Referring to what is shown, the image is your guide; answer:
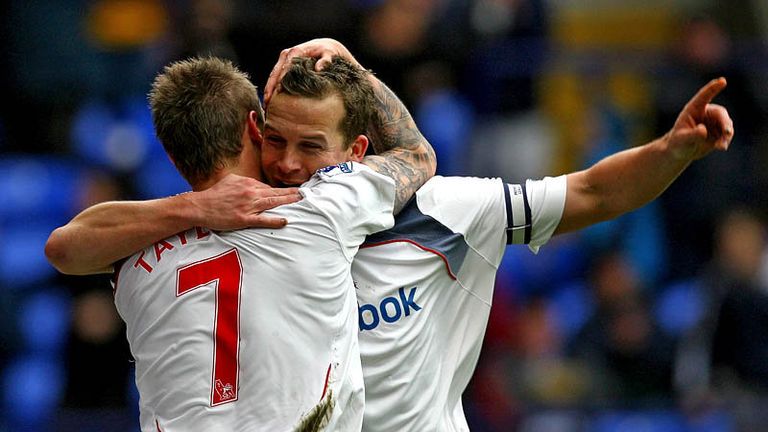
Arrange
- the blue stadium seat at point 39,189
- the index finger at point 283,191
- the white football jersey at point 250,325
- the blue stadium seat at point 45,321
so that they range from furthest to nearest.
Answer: the blue stadium seat at point 39,189 < the blue stadium seat at point 45,321 < the index finger at point 283,191 < the white football jersey at point 250,325

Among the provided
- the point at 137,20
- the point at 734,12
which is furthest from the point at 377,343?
the point at 734,12

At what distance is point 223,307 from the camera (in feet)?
11.6

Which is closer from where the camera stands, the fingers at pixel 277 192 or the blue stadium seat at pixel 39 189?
the fingers at pixel 277 192

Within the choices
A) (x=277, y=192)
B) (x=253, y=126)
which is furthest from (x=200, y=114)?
(x=277, y=192)

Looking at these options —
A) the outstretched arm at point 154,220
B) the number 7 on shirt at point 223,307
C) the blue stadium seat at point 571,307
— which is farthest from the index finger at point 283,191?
the blue stadium seat at point 571,307

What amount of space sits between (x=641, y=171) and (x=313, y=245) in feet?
4.06

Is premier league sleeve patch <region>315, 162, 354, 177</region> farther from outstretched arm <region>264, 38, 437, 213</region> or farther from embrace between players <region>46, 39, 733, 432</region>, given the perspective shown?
outstretched arm <region>264, 38, 437, 213</region>

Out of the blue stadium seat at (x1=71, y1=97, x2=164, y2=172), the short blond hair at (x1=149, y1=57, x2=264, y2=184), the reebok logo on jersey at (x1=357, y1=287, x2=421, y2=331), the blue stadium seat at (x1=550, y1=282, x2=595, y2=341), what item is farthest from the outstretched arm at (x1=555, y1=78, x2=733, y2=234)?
the blue stadium seat at (x1=550, y1=282, x2=595, y2=341)

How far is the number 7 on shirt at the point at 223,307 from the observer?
350 cm

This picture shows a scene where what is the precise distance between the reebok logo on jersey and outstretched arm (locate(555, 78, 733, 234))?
0.63 meters

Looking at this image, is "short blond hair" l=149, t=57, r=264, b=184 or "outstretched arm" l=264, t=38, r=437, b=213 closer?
"short blond hair" l=149, t=57, r=264, b=184

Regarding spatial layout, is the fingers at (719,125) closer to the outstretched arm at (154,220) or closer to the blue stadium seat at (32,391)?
the outstretched arm at (154,220)

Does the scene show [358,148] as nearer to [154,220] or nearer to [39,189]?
[154,220]

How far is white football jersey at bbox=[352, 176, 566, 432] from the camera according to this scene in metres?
4.04
